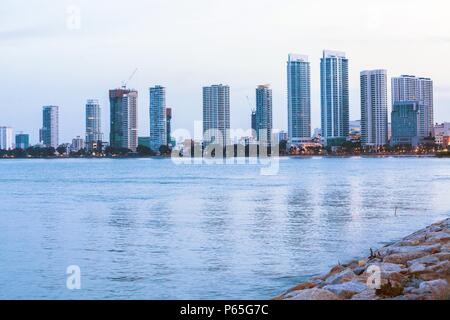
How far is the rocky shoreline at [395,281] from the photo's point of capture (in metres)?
8.63

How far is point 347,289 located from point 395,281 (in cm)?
82

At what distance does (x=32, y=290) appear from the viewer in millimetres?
13492

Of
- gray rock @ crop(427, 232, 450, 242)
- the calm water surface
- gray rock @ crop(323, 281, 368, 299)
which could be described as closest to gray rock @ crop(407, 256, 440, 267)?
gray rock @ crop(323, 281, 368, 299)

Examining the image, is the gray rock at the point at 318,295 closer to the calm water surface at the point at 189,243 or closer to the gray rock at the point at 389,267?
the gray rock at the point at 389,267

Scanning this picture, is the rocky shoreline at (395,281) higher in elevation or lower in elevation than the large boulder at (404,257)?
higher

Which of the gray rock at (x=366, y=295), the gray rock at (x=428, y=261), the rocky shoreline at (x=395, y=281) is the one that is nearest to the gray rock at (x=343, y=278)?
the rocky shoreline at (x=395, y=281)

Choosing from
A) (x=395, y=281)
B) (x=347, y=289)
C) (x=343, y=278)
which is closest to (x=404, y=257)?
(x=343, y=278)

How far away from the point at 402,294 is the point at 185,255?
9499 mm

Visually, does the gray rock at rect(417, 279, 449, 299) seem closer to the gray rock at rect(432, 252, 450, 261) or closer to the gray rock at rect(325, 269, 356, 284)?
the gray rock at rect(325, 269, 356, 284)

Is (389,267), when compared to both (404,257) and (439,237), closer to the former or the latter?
(404,257)

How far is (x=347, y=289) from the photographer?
31.0 feet

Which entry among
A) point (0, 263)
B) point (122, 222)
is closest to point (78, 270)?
point (0, 263)
